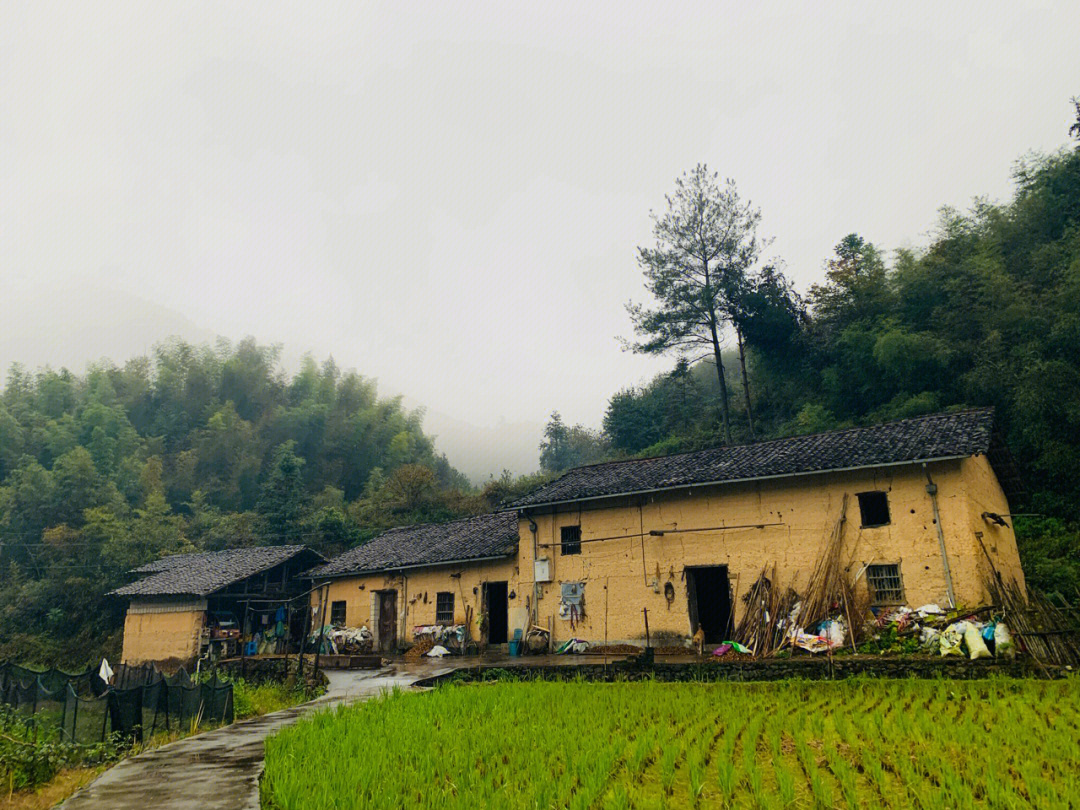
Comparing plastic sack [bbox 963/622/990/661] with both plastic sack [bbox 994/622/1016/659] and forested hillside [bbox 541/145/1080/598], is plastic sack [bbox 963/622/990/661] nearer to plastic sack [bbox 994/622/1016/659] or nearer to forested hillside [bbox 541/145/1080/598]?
plastic sack [bbox 994/622/1016/659]

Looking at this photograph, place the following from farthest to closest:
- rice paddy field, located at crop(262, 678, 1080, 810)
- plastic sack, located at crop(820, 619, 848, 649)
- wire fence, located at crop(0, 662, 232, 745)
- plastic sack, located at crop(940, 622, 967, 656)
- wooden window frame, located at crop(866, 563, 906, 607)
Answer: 1. wooden window frame, located at crop(866, 563, 906, 607)
2. plastic sack, located at crop(820, 619, 848, 649)
3. plastic sack, located at crop(940, 622, 967, 656)
4. wire fence, located at crop(0, 662, 232, 745)
5. rice paddy field, located at crop(262, 678, 1080, 810)

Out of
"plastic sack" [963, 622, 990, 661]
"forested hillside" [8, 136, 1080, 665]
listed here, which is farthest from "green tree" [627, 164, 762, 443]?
"plastic sack" [963, 622, 990, 661]

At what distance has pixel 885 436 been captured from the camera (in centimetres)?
1653

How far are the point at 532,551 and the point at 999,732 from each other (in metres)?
14.1

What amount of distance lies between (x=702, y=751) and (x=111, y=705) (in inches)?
311

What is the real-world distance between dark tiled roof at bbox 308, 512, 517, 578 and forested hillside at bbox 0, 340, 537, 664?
1024cm

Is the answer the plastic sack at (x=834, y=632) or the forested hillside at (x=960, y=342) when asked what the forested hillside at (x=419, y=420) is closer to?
the forested hillside at (x=960, y=342)

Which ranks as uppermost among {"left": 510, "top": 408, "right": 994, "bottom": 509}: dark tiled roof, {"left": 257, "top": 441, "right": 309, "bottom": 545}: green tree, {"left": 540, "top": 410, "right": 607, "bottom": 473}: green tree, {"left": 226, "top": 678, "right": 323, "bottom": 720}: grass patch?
{"left": 540, "top": 410, "right": 607, "bottom": 473}: green tree

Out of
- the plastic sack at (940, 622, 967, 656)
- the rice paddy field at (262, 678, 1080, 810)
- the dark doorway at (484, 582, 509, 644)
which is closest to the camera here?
the rice paddy field at (262, 678, 1080, 810)

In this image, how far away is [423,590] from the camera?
22703 mm

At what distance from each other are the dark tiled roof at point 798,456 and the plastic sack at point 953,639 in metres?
3.45

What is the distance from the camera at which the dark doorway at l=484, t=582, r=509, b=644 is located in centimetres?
2141

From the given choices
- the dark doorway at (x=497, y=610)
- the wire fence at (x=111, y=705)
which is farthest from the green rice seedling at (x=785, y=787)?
the dark doorway at (x=497, y=610)

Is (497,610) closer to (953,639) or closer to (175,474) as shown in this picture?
(953,639)
